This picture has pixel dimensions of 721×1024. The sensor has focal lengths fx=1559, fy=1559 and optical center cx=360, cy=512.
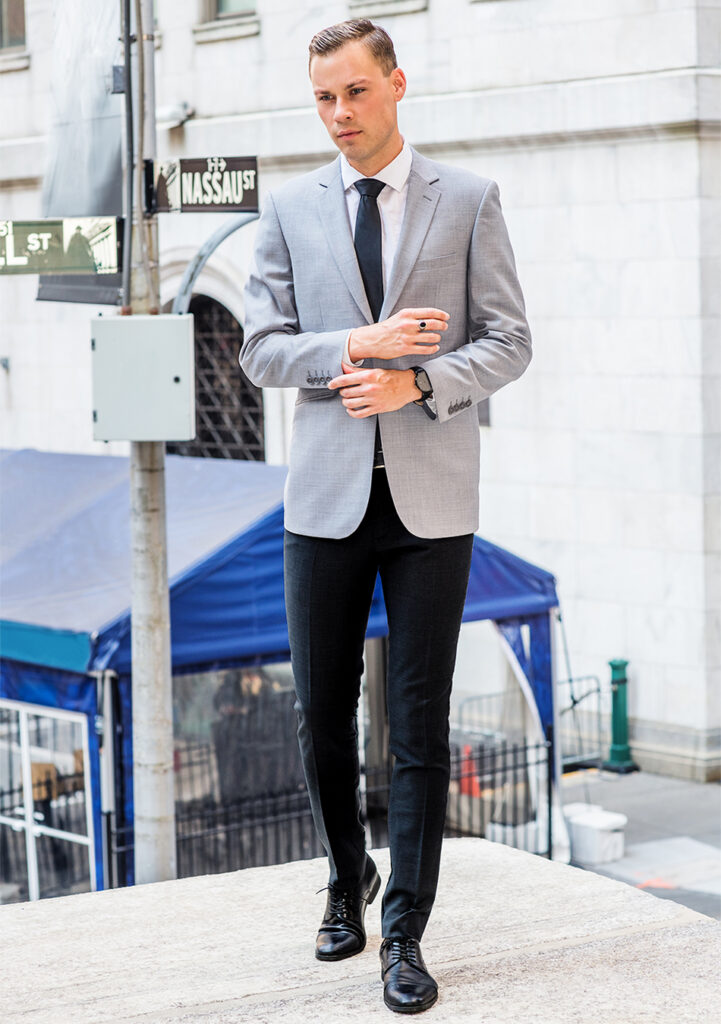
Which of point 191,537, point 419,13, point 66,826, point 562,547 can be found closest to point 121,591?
point 191,537

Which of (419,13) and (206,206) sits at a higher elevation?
(419,13)

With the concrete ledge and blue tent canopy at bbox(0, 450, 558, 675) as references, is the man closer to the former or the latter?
the concrete ledge

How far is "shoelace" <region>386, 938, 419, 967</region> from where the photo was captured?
3.49 metres

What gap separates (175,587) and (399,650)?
5.38 m

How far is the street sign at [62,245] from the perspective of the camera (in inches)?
251

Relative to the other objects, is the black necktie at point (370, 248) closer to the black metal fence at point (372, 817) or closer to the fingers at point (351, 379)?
the fingers at point (351, 379)

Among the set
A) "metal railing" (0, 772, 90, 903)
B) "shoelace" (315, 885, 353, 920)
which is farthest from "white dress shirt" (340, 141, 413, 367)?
"metal railing" (0, 772, 90, 903)

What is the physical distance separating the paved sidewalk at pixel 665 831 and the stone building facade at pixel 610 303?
1.28 ft

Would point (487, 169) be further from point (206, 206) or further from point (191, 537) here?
point (206, 206)

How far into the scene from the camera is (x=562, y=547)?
13.8m

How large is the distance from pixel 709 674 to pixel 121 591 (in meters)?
5.84

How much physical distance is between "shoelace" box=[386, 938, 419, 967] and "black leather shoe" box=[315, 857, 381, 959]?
0.30m

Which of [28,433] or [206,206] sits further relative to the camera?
[28,433]

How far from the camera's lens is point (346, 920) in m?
3.81
